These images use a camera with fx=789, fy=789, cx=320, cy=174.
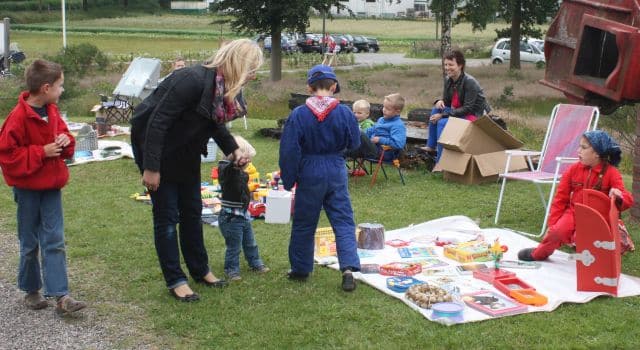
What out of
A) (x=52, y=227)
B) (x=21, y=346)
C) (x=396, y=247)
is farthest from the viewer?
(x=396, y=247)

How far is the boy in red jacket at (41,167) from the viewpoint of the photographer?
4.55 m

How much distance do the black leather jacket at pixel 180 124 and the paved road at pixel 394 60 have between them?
111 ft

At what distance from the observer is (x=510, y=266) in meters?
6.02

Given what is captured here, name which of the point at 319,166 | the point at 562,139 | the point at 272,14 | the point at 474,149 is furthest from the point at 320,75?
the point at 272,14

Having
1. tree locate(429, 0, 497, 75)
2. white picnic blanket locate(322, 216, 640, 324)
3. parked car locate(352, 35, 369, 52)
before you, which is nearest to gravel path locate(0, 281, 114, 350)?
white picnic blanket locate(322, 216, 640, 324)

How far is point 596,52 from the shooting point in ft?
27.9

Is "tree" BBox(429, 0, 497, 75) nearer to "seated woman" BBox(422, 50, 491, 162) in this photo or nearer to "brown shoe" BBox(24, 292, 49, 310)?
"seated woman" BBox(422, 50, 491, 162)

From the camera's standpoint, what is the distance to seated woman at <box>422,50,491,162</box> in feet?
29.9

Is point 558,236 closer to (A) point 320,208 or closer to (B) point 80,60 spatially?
(A) point 320,208

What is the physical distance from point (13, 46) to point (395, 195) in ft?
89.4

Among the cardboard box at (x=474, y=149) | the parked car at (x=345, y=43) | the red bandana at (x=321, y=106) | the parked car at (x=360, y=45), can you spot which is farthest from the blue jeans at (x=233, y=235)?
the parked car at (x=360, y=45)

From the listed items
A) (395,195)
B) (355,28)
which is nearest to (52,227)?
(395,195)

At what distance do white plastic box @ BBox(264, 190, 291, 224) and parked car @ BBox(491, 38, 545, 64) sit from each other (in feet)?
105

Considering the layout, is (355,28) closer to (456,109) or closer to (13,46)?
(13,46)
